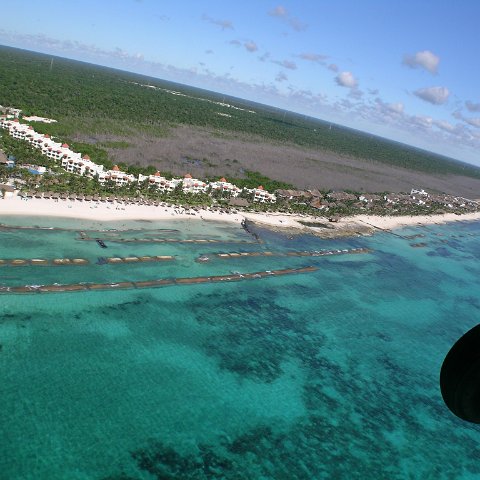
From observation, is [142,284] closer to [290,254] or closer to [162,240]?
[162,240]

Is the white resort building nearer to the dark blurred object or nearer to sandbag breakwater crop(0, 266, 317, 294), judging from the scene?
sandbag breakwater crop(0, 266, 317, 294)

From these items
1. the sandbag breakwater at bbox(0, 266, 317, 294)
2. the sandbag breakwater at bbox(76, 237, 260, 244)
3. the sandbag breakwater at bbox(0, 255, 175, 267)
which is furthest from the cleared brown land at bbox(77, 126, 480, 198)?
the sandbag breakwater at bbox(0, 255, 175, 267)

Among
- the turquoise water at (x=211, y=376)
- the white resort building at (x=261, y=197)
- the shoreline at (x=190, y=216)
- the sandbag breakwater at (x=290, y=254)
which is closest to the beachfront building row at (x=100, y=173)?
the white resort building at (x=261, y=197)

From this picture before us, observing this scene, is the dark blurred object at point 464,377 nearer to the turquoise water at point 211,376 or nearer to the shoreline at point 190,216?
the turquoise water at point 211,376

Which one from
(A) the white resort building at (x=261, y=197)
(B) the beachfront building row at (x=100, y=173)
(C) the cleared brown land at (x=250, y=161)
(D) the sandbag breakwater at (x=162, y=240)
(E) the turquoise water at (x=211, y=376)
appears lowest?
(E) the turquoise water at (x=211, y=376)

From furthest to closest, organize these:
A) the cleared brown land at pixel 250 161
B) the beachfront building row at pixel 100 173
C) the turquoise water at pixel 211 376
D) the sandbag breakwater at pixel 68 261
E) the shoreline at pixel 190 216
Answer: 1. the cleared brown land at pixel 250 161
2. the beachfront building row at pixel 100 173
3. the shoreline at pixel 190 216
4. the sandbag breakwater at pixel 68 261
5. the turquoise water at pixel 211 376

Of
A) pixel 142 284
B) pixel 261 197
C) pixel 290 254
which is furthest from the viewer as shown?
pixel 261 197

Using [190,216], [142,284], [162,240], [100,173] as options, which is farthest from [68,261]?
[100,173]
